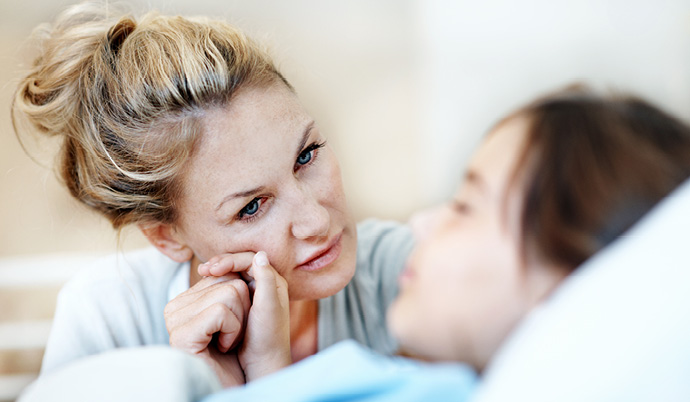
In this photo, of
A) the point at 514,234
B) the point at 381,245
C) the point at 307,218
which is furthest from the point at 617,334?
the point at 381,245

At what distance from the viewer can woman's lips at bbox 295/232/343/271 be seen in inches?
18.5

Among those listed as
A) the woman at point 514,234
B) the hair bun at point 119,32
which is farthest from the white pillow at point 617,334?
the hair bun at point 119,32

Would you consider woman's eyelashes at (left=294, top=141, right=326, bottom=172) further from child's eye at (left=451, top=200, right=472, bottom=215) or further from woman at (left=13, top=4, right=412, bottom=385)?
child's eye at (left=451, top=200, right=472, bottom=215)

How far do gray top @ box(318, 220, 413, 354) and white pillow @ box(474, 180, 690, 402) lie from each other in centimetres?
19

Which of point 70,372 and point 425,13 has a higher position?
point 425,13

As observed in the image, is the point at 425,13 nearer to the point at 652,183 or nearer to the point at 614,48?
the point at 614,48

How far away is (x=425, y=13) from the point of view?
480mm

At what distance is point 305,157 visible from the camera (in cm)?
47

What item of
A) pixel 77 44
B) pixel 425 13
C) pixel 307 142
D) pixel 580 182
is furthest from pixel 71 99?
pixel 580 182

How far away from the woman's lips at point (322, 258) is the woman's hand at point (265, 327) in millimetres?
28

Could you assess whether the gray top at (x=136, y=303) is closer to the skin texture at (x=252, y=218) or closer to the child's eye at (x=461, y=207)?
the skin texture at (x=252, y=218)

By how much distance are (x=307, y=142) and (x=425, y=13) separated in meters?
0.15

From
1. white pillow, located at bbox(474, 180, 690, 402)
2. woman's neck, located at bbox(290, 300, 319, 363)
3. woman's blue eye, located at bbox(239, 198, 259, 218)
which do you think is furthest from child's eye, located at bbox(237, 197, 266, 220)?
white pillow, located at bbox(474, 180, 690, 402)

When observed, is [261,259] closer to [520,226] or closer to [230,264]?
[230,264]
